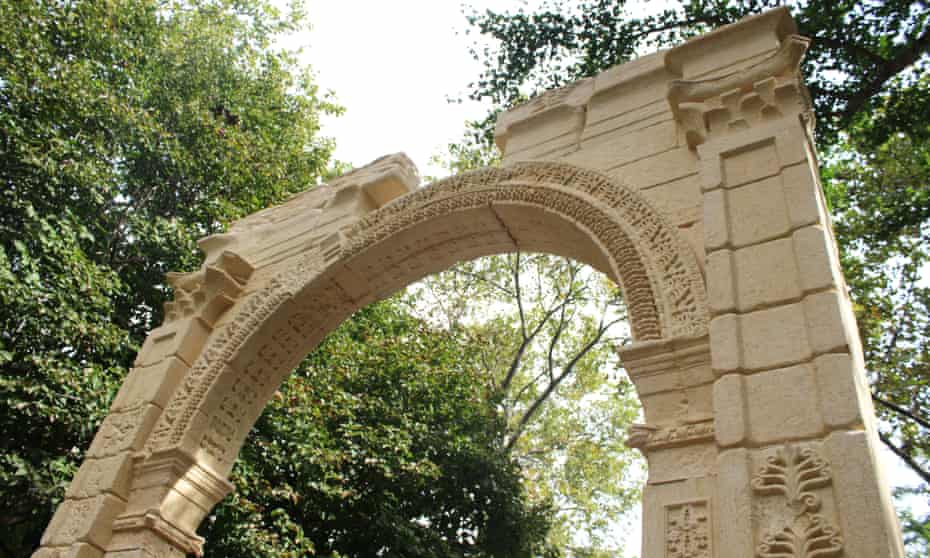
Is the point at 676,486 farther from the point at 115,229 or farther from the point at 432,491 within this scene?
the point at 115,229

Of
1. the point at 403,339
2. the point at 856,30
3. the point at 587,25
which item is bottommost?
the point at 403,339

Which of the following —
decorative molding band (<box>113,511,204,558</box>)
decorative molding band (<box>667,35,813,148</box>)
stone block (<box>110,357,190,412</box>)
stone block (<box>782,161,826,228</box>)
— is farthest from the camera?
stone block (<box>110,357,190,412</box>)

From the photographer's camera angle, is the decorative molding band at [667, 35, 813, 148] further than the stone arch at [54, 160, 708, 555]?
No

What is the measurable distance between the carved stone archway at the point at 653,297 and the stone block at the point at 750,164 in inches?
0.4

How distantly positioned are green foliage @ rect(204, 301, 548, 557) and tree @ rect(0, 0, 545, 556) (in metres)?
0.03

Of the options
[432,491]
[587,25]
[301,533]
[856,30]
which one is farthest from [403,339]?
[856,30]

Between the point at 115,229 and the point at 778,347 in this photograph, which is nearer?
the point at 778,347

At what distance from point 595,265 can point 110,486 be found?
12.3ft

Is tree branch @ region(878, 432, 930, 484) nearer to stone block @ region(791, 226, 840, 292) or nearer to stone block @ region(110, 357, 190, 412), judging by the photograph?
stone block @ region(791, 226, 840, 292)

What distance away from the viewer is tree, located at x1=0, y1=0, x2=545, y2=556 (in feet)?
24.6

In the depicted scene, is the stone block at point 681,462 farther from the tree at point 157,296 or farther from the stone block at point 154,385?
the tree at point 157,296

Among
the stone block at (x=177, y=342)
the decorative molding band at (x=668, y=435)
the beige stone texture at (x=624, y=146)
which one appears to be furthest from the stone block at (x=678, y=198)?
the stone block at (x=177, y=342)

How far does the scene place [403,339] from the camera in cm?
1206

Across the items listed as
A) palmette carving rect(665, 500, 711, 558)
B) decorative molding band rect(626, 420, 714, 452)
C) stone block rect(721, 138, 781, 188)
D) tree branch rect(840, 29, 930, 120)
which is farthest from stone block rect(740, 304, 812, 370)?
Answer: tree branch rect(840, 29, 930, 120)
